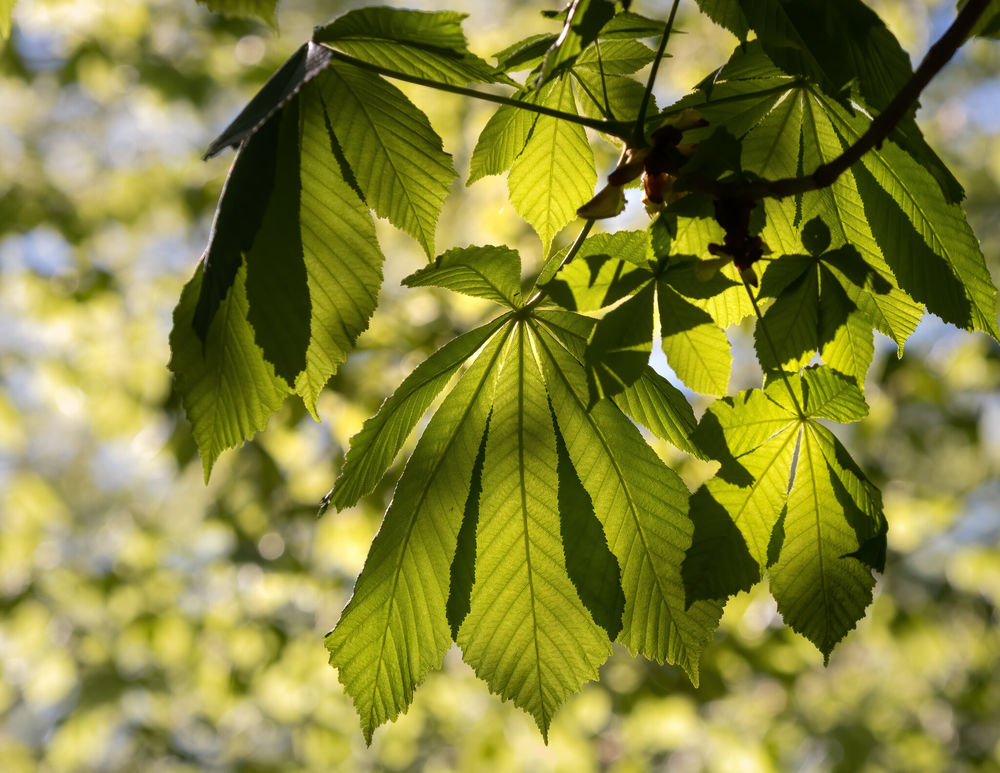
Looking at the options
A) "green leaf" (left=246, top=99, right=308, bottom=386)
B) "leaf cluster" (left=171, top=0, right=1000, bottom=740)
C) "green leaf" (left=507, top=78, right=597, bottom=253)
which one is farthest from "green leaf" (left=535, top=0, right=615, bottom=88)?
"green leaf" (left=246, top=99, right=308, bottom=386)

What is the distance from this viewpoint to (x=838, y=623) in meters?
0.60

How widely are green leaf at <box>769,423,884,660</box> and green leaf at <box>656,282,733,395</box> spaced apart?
9 cm

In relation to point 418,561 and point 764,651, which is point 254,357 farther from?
point 764,651

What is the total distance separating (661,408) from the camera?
2.00ft

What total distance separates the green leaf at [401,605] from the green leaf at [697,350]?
0.19 m

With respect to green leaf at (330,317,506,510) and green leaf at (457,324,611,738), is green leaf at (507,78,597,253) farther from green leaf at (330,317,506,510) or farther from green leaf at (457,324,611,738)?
green leaf at (457,324,611,738)

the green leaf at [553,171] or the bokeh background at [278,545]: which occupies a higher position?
the green leaf at [553,171]

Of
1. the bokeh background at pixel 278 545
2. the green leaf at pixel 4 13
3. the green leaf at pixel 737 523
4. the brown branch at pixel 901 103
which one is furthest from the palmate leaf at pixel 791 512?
the bokeh background at pixel 278 545

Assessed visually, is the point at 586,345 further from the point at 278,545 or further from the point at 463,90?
the point at 278,545

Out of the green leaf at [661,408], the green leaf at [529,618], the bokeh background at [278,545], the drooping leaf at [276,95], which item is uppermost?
the drooping leaf at [276,95]

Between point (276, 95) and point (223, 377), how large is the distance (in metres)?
0.19

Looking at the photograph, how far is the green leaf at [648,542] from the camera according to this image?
591mm

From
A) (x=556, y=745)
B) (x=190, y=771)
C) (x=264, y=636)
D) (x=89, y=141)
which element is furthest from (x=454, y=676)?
(x=89, y=141)

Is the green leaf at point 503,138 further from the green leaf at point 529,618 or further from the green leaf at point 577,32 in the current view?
the green leaf at point 529,618
